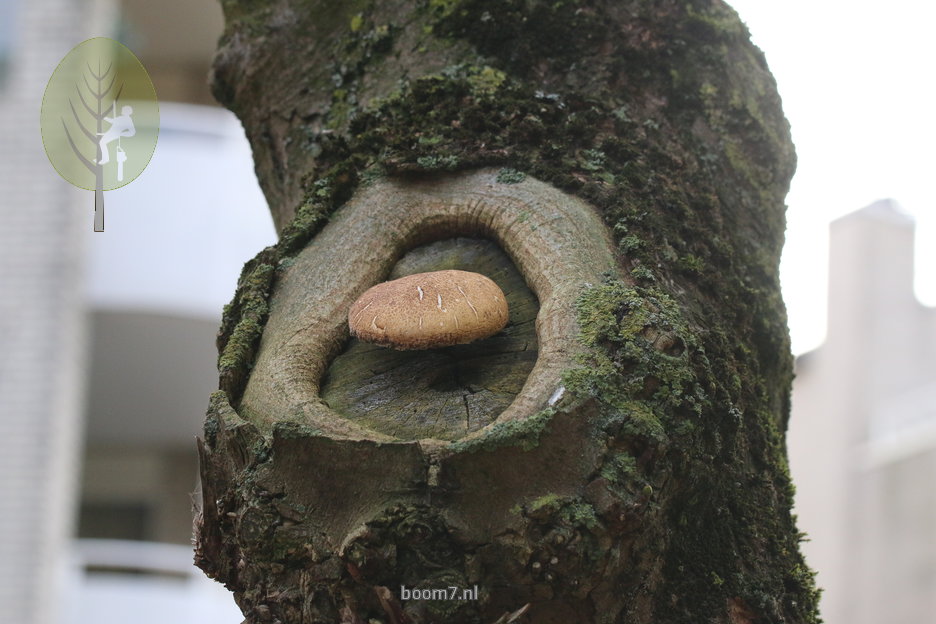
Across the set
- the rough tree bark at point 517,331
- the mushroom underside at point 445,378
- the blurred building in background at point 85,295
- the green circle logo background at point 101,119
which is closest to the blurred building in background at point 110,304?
the blurred building in background at point 85,295

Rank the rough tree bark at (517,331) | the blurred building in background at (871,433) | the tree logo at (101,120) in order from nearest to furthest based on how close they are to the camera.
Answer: the rough tree bark at (517,331)
the tree logo at (101,120)
the blurred building in background at (871,433)

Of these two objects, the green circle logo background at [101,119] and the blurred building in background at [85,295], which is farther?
the blurred building in background at [85,295]

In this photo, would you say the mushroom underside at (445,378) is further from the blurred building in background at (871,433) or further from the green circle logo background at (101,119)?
the blurred building in background at (871,433)

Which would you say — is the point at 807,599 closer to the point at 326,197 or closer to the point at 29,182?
the point at 326,197

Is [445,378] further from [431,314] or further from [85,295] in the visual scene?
[85,295]

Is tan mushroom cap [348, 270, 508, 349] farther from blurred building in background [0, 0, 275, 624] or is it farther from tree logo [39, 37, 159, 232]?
blurred building in background [0, 0, 275, 624]

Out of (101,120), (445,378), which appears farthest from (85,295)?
(445,378)

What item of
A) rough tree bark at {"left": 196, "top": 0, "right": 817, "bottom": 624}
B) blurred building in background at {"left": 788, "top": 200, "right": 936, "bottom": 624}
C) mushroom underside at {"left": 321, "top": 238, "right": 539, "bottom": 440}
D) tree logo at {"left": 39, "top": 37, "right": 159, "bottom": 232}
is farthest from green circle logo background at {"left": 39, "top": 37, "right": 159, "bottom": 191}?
blurred building in background at {"left": 788, "top": 200, "right": 936, "bottom": 624}
